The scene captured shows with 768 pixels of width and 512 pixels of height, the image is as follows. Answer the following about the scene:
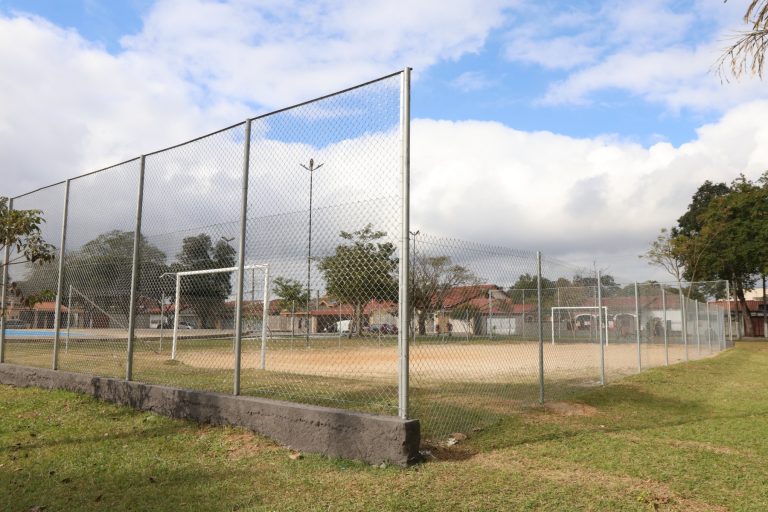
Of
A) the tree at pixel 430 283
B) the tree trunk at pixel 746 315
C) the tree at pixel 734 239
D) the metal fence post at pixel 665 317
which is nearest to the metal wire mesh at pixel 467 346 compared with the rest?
the tree at pixel 430 283

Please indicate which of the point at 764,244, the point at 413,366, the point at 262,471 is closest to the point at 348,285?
the point at 413,366

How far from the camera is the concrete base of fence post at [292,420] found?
4.32m

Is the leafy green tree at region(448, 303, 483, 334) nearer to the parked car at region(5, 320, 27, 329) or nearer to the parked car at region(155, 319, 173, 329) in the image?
the parked car at region(155, 319, 173, 329)

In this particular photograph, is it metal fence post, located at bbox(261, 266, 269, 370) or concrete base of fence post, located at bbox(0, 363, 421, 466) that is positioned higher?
metal fence post, located at bbox(261, 266, 269, 370)

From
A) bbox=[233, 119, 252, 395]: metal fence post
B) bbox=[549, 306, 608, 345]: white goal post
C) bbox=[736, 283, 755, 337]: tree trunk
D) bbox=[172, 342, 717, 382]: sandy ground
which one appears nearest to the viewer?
bbox=[172, 342, 717, 382]: sandy ground

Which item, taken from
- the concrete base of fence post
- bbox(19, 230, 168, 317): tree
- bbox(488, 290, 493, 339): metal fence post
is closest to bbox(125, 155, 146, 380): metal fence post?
bbox(19, 230, 168, 317): tree

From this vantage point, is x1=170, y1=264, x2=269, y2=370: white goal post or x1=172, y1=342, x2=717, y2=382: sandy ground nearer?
x1=172, y1=342, x2=717, y2=382: sandy ground

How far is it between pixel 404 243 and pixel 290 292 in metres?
1.76

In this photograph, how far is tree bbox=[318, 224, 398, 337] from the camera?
15.5ft

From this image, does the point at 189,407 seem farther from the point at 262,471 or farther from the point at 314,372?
the point at 314,372

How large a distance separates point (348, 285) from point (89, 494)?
8.14 ft

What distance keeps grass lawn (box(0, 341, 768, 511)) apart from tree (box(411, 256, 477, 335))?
46.5 inches

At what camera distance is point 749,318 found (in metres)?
38.4

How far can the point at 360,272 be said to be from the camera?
16.3 feet
